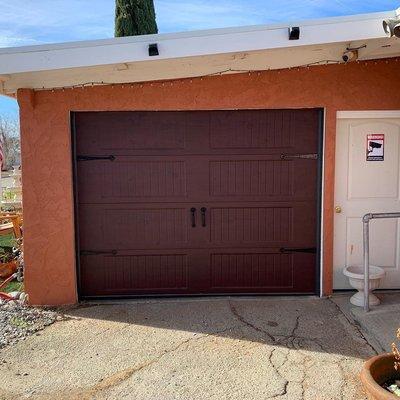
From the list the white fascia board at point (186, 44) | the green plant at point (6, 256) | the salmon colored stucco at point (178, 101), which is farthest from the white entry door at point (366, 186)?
the green plant at point (6, 256)

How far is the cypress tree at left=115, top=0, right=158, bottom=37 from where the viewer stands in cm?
901

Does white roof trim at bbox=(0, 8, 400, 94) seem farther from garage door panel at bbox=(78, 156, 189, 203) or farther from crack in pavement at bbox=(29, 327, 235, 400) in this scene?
crack in pavement at bbox=(29, 327, 235, 400)

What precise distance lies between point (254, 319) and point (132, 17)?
273 inches

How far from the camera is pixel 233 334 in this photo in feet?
13.7

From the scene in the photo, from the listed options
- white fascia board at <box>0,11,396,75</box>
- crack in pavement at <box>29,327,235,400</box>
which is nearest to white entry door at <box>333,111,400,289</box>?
white fascia board at <box>0,11,396,75</box>

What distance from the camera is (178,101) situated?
191 inches

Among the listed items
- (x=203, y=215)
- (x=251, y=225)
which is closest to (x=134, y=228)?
(x=203, y=215)

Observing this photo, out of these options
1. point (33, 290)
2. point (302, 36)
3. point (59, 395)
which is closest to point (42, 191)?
point (33, 290)

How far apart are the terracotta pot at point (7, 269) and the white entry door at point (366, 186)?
500cm

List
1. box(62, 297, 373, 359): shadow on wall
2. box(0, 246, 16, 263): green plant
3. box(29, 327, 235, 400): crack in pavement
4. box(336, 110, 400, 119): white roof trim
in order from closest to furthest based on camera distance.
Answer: box(29, 327, 235, 400): crack in pavement, box(62, 297, 373, 359): shadow on wall, box(336, 110, 400, 119): white roof trim, box(0, 246, 16, 263): green plant

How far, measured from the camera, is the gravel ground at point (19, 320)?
168 inches

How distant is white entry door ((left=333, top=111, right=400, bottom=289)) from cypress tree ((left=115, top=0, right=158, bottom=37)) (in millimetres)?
5582

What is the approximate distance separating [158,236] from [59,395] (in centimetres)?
219

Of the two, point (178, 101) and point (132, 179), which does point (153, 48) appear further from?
point (132, 179)
